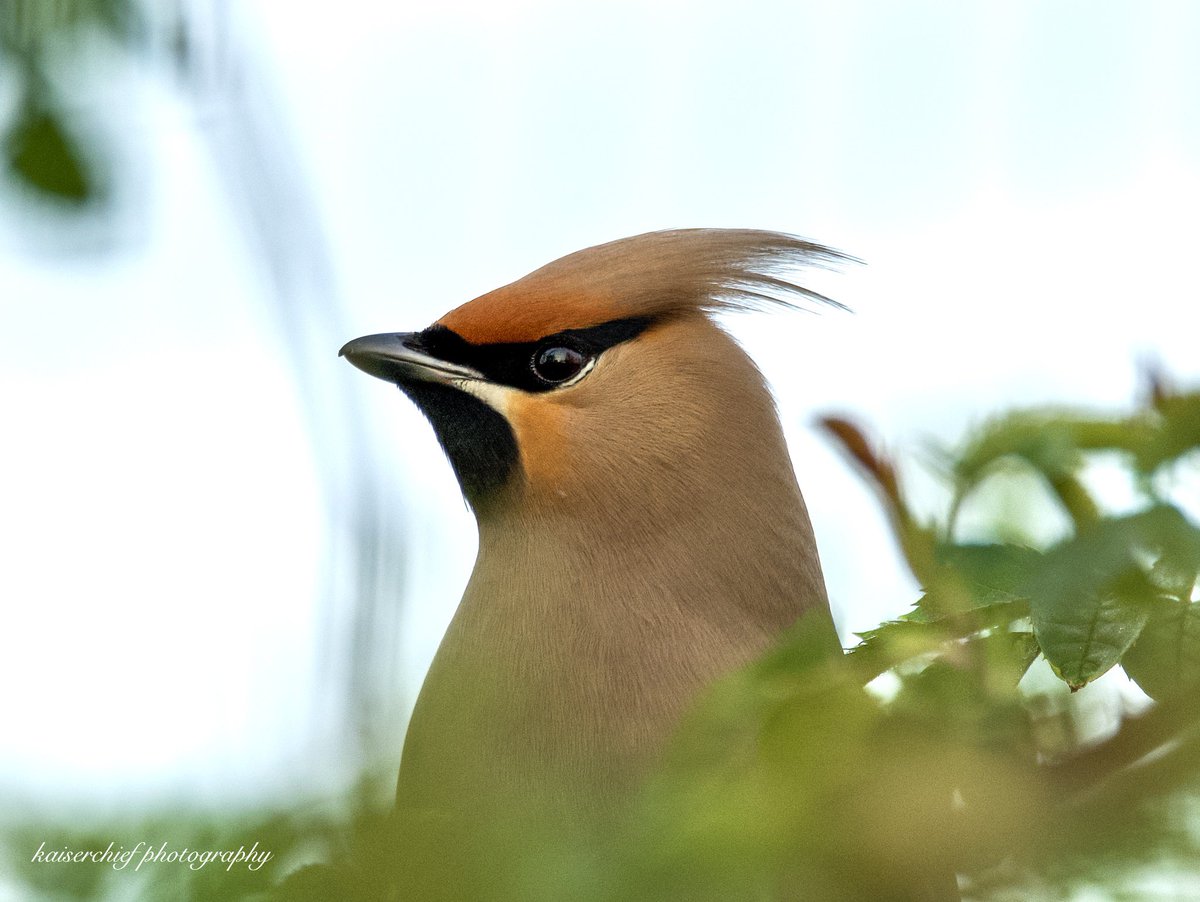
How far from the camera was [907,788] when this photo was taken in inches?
23.5

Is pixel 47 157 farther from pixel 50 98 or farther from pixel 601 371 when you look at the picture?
pixel 601 371

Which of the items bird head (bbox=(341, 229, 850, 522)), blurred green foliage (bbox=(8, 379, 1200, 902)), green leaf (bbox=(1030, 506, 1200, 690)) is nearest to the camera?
blurred green foliage (bbox=(8, 379, 1200, 902))

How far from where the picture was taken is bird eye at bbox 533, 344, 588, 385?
304cm

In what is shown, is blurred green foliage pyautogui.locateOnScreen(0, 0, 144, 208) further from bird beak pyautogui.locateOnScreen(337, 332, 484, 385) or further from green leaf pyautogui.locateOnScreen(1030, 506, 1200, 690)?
bird beak pyautogui.locateOnScreen(337, 332, 484, 385)

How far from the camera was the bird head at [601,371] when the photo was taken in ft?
9.73

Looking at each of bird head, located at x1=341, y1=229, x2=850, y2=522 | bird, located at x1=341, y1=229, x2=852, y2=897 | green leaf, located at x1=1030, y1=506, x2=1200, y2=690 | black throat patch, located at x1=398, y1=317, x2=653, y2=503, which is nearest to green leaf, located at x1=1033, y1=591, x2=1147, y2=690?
green leaf, located at x1=1030, y1=506, x2=1200, y2=690

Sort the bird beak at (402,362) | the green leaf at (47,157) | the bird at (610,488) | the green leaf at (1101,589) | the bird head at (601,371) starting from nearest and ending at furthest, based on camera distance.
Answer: the green leaf at (1101,589) → the green leaf at (47,157) → the bird at (610,488) → the bird head at (601,371) → the bird beak at (402,362)

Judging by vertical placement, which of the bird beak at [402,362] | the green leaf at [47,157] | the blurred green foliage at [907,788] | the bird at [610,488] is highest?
the green leaf at [47,157]

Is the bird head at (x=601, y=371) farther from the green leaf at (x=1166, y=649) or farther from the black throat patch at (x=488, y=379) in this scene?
the green leaf at (x=1166, y=649)

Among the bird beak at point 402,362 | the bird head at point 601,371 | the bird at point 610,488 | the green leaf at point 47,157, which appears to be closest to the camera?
the green leaf at point 47,157

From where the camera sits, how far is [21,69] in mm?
1135

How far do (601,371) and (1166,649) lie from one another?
2.34 metres

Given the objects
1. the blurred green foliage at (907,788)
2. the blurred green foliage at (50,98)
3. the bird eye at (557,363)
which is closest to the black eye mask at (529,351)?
the bird eye at (557,363)

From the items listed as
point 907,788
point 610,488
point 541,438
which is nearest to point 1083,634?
point 907,788
